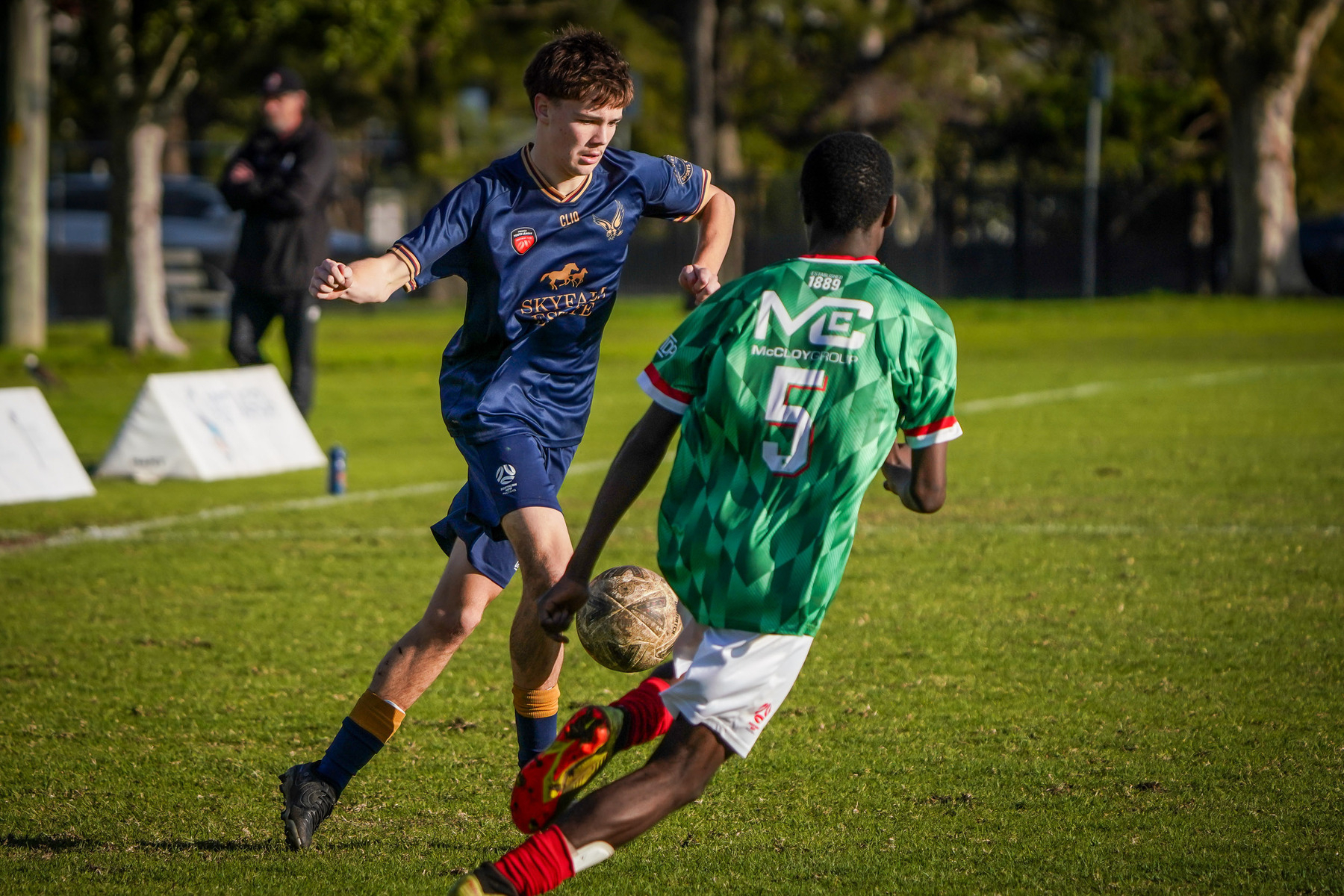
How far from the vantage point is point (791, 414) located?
11.0ft

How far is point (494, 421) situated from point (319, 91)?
3928cm

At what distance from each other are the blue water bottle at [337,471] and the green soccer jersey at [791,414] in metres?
6.88

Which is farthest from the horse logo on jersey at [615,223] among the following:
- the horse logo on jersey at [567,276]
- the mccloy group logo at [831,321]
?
the mccloy group logo at [831,321]

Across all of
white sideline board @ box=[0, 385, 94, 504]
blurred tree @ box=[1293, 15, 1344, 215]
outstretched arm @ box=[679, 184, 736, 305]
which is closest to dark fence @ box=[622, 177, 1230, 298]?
blurred tree @ box=[1293, 15, 1344, 215]

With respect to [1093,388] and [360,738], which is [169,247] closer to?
[1093,388]

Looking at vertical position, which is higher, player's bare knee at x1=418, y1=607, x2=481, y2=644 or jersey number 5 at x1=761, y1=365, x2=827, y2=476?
jersey number 5 at x1=761, y1=365, x2=827, y2=476

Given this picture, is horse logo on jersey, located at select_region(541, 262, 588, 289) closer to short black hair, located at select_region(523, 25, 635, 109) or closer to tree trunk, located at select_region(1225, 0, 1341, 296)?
short black hair, located at select_region(523, 25, 635, 109)

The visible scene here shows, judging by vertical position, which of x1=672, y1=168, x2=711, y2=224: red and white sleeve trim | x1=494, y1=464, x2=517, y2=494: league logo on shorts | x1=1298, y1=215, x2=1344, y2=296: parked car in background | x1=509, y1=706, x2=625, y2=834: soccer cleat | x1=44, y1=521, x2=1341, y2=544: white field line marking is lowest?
x1=1298, y1=215, x2=1344, y2=296: parked car in background

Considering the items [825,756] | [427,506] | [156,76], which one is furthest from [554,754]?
[156,76]

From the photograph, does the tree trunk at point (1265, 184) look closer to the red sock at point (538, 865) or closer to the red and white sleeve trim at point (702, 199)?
the red and white sleeve trim at point (702, 199)

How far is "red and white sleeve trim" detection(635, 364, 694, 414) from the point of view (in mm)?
3434

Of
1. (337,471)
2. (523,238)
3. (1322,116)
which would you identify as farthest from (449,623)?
(1322,116)

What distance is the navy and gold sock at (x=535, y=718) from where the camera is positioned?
4730 millimetres

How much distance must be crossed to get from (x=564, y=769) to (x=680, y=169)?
2397 millimetres
